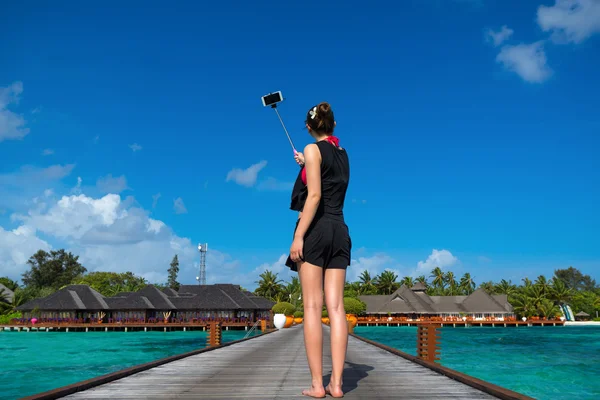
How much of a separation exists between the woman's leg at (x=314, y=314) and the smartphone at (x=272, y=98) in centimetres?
160

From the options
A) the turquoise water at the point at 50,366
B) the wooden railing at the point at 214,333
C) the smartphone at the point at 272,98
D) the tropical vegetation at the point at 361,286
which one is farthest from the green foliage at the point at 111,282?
the smartphone at the point at 272,98

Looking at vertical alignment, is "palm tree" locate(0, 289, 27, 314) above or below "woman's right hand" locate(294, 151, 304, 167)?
below

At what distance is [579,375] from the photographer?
71.9 feet

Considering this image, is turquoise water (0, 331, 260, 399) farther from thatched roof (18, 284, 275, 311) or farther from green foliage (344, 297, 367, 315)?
green foliage (344, 297, 367, 315)

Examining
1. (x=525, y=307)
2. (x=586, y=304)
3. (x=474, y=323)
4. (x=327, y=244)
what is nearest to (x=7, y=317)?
(x=474, y=323)

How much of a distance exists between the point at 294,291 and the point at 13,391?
6617 centimetres

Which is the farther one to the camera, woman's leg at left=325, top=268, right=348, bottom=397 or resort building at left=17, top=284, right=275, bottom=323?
resort building at left=17, top=284, right=275, bottom=323

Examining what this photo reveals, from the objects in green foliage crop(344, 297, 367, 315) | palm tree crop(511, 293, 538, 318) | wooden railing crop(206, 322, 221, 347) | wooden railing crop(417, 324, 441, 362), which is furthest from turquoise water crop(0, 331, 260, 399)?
palm tree crop(511, 293, 538, 318)

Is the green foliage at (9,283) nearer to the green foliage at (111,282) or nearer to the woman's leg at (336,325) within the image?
the green foliage at (111,282)

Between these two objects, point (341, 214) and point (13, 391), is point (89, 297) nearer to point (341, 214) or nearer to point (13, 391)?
point (13, 391)

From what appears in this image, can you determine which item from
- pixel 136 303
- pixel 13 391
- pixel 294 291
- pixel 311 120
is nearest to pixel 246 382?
pixel 311 120

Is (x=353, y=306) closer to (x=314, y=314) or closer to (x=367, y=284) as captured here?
(x=367, y=284)

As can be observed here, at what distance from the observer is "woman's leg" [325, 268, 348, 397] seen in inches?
150

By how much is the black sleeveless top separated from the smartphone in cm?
85
